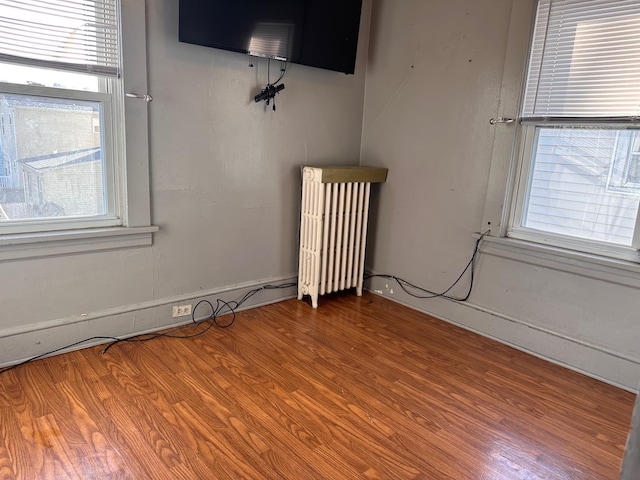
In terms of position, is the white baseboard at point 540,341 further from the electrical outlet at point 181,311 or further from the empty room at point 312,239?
the electrical outlet at point 181,311

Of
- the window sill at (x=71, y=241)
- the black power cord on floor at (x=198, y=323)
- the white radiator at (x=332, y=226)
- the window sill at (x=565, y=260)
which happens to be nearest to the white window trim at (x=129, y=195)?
the window sill at (x=71, y=241)

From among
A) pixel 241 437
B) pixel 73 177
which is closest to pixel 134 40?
pixel 73 177

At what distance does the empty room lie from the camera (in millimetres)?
1845

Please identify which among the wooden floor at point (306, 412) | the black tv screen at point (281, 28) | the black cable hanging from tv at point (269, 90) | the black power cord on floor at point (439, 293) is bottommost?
the wooden floor at point (306, 412)

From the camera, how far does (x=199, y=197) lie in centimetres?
274

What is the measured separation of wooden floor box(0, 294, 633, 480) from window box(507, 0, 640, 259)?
82 centimetres

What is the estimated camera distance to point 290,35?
2.75 meters

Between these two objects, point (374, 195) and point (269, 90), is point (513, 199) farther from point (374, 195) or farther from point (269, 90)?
point (269, 90)

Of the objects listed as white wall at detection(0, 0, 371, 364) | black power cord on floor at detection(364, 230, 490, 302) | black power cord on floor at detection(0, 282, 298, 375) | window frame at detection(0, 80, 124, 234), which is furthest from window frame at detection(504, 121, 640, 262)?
window frame at detection(0, 80, 124, 234)

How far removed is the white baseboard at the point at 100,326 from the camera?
221 cm

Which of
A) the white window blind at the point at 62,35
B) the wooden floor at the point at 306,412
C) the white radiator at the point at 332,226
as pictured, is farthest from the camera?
the white radiator at the point at 332,226

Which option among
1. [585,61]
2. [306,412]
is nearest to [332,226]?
[306,412]

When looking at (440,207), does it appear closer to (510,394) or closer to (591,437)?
(510,394)

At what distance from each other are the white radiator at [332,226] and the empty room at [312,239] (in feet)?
0.06
